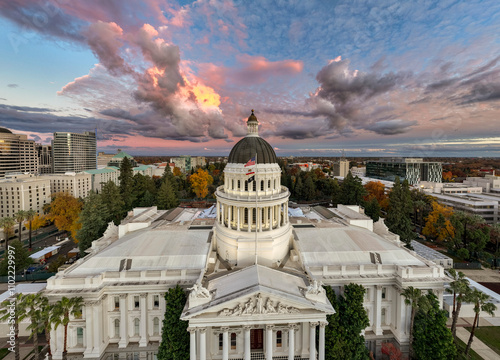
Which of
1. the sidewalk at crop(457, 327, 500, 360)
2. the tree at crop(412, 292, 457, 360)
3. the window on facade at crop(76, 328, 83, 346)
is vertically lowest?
the sidewalk at crop(457, 327, 500, 360)

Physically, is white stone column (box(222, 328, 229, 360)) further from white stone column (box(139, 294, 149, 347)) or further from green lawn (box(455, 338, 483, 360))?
green lawn (box(455, 338, 483, 360))

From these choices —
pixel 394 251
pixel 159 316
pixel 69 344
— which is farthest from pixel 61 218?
pixel 394 251

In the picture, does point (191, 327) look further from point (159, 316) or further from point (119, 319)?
point (119, 319)

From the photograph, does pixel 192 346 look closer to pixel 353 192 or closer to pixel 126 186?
pixel 126 186

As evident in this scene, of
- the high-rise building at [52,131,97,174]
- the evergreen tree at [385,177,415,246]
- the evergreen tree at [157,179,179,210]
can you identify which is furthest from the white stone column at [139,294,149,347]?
the high-rise building at [52,131,97,174]

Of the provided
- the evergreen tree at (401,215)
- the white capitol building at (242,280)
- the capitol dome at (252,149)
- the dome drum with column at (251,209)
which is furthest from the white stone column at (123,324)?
the evergreen tree at (401,215)

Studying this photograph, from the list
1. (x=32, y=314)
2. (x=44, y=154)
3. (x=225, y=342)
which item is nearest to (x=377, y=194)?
(x=225, y=342)
